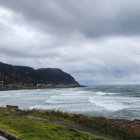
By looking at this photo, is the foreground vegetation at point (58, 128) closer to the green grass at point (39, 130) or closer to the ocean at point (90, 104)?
the green grass at point (39, 130)

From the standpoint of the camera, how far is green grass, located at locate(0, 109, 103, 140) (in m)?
23.0

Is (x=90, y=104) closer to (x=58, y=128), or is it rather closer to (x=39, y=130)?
(x=58, y=128)

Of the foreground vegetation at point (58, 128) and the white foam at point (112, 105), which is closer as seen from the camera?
the foreground vegetation at point (58, 128)

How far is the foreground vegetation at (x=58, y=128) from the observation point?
23672mm

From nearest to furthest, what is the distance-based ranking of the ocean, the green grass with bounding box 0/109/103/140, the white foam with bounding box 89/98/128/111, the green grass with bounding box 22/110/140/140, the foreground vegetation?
the green grass with bounding box 0/109/103/140 → the foreground vegetation → the green grass with bounding box 22/110/140/140 → the ocean → the white foam with bounding box 89/98/128/111

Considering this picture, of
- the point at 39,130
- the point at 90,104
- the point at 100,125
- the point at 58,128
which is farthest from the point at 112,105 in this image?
the point at 39,130

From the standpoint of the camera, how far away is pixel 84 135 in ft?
83.5


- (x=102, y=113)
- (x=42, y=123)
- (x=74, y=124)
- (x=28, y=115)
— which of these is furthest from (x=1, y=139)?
(x=102, y=113)

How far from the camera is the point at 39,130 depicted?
81.9 feet

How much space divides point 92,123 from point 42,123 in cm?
410

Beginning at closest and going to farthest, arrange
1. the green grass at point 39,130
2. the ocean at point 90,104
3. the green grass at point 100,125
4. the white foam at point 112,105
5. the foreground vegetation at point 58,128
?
the green grass at point 39,130 → the foreground vegetation at point 58,128 → the green grass at point 100,125 → the ocean at point 90,104 → the white foam at point 112,105

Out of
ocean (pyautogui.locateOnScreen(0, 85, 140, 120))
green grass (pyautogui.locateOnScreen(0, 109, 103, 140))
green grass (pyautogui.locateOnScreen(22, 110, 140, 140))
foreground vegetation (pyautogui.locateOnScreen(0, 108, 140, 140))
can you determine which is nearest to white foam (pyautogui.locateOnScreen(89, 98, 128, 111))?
ocean (pyautogui.locateOnScreen(0, 85, 140, 120))

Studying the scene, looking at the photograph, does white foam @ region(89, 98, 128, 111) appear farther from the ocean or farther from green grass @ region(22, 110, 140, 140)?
green grass @ region(22, 110, 140, 140)

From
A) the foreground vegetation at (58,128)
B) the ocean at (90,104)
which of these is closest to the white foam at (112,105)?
the ocean at (90,104)
